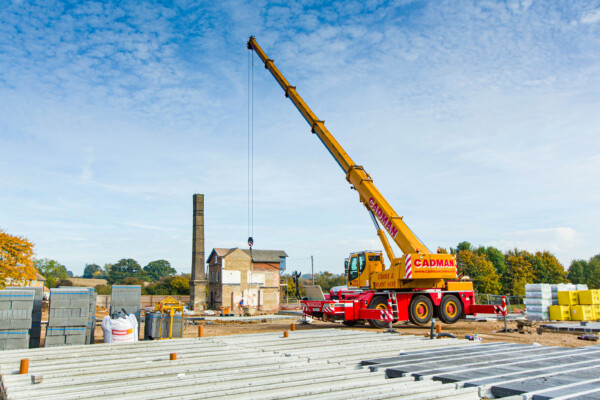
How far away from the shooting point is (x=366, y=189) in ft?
57.4

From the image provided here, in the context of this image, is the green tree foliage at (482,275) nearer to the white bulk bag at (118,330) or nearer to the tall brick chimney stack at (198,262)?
the tall brick chimney stack at (198,262)

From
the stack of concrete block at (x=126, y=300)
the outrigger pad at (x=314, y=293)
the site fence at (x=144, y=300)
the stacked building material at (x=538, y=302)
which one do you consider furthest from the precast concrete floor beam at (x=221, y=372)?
the site fence at (x=144, y=300)

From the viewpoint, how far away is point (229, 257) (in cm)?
4841

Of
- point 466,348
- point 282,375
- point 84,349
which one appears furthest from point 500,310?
point 84,349

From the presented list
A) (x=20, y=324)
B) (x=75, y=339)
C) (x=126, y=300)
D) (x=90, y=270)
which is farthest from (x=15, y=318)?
(x=90, y=270)

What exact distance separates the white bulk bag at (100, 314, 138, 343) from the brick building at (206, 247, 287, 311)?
1378 inches

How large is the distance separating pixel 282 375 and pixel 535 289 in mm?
23008

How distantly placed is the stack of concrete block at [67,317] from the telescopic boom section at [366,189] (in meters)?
10.5

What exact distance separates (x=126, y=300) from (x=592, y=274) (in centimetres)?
7961

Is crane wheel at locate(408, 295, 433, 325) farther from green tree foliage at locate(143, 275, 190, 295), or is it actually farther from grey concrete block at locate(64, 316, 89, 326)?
green tree foliage at locate(143, 275, 190, 295)

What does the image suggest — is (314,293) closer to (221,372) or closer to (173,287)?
(221,372)

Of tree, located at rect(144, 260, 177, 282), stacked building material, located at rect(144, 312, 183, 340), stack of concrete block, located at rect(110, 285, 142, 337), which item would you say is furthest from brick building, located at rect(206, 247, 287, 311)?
tree, located at rect(144, 260, 177, 282)

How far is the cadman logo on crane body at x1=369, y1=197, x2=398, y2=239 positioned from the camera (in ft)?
53.2

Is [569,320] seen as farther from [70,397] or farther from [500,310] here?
[70,397]
